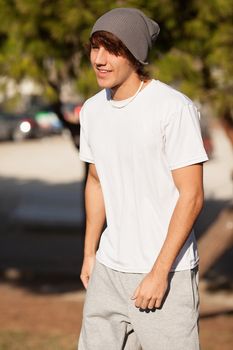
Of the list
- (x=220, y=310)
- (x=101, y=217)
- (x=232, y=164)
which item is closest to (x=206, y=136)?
(x=232, y=164)

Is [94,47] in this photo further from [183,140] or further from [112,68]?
[183,140]

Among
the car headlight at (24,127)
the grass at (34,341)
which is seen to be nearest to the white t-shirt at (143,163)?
the grass at (34,341)

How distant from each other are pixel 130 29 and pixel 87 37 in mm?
3268

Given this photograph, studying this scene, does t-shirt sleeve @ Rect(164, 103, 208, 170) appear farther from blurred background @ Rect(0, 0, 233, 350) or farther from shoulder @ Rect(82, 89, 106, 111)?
blurred background @ Rect(0, 0, 233, 350)

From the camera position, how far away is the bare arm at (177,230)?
318 cm

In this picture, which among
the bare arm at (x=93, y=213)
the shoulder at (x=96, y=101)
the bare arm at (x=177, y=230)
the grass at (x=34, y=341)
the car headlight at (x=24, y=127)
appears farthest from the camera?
the car headlight at (x=24, y=127)

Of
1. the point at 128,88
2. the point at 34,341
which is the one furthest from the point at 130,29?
the point at 34,341

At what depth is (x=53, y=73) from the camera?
7246mm

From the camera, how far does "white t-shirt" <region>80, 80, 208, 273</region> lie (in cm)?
320

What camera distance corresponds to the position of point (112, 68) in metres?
3.31

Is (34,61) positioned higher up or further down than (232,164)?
higher up

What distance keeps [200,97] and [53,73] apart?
3.70 ft

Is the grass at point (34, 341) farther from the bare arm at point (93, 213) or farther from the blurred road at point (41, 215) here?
the bare arm at point (93, 213)

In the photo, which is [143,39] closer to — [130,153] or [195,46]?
[130,153]
